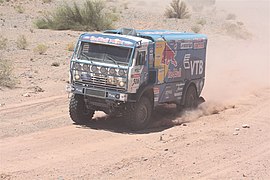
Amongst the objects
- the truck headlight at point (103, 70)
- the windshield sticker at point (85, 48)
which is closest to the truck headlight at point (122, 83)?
the truck headlight at point (103, 70)

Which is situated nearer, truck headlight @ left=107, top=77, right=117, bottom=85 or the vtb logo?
truck headlight @ left=107, top=77, right=117, bottom=85

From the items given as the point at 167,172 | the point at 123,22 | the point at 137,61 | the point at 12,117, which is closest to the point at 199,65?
the point at 137,61

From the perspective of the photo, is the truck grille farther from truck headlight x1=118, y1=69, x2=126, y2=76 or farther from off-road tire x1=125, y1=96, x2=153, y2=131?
Result: off-road tire x1=125, y1=96, x2=153, y2=131

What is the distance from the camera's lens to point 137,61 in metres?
13.9

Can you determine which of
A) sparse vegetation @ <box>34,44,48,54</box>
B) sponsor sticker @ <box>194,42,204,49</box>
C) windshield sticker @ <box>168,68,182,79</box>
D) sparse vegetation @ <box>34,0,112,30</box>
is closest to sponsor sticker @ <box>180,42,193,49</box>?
sponsor sticker @ <box>194,42,204,49</box>

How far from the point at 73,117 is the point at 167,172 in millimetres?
4761

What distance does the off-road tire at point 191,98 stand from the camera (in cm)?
1662

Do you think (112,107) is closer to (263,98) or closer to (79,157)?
(79,157)

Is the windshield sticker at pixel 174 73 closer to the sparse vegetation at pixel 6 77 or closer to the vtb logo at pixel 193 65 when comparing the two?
the vtb logo at pixel 193 65

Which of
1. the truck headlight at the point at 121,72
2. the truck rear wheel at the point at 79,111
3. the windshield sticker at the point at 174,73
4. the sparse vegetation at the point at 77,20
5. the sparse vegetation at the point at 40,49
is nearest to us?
the truck headlight at the point at 121,72

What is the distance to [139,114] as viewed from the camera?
14297mm

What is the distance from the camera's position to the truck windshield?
1391 centimetres

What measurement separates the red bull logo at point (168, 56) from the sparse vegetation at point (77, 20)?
21.7m

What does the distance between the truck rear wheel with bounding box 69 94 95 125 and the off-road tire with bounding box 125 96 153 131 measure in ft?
4.16
